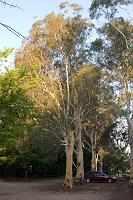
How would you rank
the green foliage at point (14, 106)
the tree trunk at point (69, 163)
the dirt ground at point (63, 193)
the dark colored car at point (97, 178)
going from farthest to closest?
the dark colored car at point (97, 178), the tree trunk at point (69, 163), the dirt ground at point (63, 193), the green foliage at point (14, 106)

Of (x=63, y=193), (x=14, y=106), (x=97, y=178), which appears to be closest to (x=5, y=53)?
(x=14, y=106)

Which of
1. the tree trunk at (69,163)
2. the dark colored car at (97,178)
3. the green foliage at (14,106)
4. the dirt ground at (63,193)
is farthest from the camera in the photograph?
the dark colored car at (97,178)

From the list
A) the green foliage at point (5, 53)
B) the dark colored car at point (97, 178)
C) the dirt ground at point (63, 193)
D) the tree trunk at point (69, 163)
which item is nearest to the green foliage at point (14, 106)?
the green foliage at point (5, 53)

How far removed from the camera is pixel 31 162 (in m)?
62.6

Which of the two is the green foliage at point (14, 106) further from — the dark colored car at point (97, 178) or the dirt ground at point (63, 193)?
the dark colored car at point (97, 178)

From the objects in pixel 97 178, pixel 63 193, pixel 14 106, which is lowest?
pixel 63 193

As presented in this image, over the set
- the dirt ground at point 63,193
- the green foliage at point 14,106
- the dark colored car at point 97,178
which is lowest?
the dirt ground at point 63,193

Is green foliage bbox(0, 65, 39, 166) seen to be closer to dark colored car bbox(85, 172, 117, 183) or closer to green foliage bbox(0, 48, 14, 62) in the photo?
green foliage bbox(0, 48, 14, 62)

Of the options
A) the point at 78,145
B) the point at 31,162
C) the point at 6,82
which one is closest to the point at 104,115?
the point at 78,145

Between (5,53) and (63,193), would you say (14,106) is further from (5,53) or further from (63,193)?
(63,193)

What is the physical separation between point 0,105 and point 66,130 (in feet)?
79.1

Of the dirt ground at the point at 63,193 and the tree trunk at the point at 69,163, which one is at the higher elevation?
the tree trunk at the point at 69,163

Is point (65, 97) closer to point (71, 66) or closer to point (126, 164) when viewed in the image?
point (71, 66)

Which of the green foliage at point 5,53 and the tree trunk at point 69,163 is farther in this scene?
the tree trunk at point 69,163
